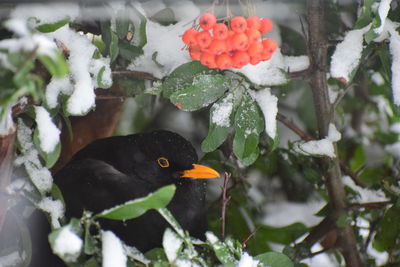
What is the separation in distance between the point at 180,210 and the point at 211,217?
0.42 metres

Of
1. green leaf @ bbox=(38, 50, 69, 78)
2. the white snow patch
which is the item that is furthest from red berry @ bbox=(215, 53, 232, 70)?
the white snow patch

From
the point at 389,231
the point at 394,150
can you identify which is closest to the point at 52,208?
the point at 389,231

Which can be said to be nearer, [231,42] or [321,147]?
[231,42]

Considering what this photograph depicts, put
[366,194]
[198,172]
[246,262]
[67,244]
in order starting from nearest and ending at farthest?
[67,244] < [246,262] < [198,172] < [366,194]

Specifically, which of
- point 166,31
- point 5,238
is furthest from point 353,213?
point 5,238

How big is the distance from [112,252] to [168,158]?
74 cm

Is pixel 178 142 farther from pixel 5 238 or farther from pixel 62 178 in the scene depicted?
pixel 5 238

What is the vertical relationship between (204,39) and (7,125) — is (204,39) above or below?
above

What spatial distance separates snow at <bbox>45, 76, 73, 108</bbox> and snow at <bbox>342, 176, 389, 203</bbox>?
1.10m

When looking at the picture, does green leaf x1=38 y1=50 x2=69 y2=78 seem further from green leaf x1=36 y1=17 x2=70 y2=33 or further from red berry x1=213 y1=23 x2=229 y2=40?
red berry x1=213 y1=23 x2=229 y2=40

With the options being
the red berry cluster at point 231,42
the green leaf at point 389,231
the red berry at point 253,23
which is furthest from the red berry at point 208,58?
the green leaf at point 389,231

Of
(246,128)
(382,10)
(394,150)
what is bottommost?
(394,150)

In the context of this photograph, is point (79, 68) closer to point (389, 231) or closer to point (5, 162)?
point (5, 162)

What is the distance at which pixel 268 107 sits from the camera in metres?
1.91
